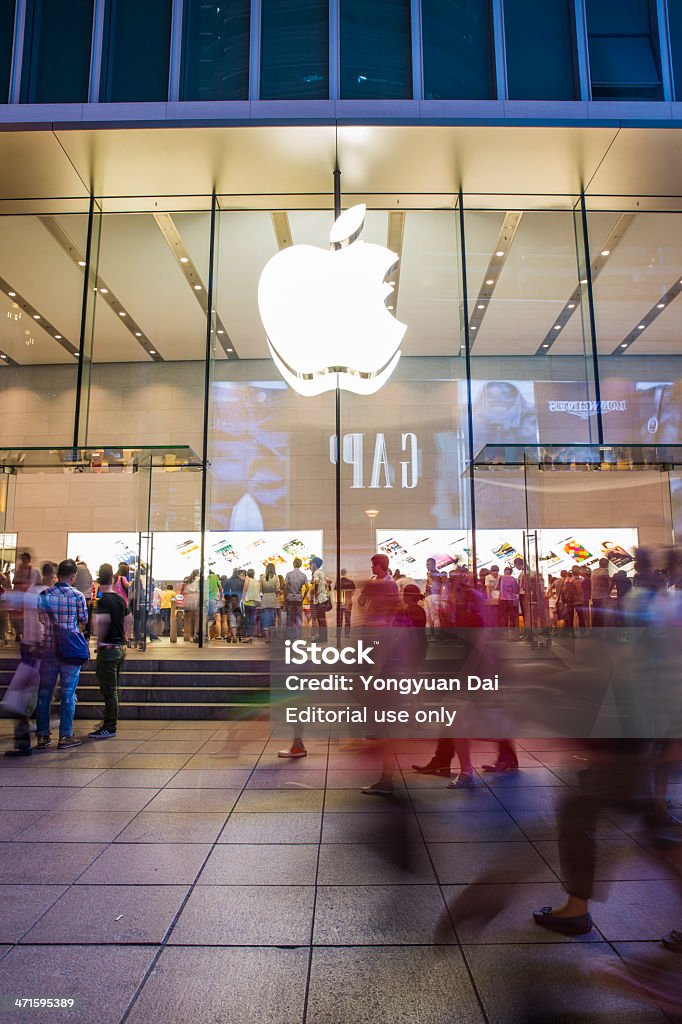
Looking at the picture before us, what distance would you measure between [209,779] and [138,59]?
9779 millimetres

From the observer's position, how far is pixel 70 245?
11547 millimetres

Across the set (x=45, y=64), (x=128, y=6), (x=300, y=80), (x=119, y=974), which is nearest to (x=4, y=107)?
(x=45, y=64)

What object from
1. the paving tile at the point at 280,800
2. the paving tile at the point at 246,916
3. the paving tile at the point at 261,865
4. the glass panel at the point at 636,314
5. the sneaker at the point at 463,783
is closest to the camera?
the paving tile at the point at 246,916

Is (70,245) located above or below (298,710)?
above

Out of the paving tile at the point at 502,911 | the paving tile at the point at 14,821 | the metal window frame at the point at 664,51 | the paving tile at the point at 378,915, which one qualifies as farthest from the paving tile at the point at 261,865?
the metal window frame at the point at 664,51

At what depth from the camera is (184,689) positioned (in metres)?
8.05

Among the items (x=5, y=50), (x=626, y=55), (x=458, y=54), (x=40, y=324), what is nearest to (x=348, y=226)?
(x=458, y=54)

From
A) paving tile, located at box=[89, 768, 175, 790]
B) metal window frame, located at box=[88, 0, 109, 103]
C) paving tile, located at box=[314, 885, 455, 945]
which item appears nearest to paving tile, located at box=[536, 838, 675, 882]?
paving tile, located at box=[314, 885, 455, 945]

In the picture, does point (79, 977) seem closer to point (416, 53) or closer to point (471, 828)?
point (471, 828)

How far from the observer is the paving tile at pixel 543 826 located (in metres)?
3.99

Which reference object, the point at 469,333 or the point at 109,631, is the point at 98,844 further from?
the point at 469,333

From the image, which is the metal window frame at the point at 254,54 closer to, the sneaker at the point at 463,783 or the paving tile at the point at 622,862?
the sneaker at the point at 463,783

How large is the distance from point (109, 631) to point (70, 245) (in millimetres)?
7954

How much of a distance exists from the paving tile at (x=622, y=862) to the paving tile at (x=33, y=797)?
3.29 metres
